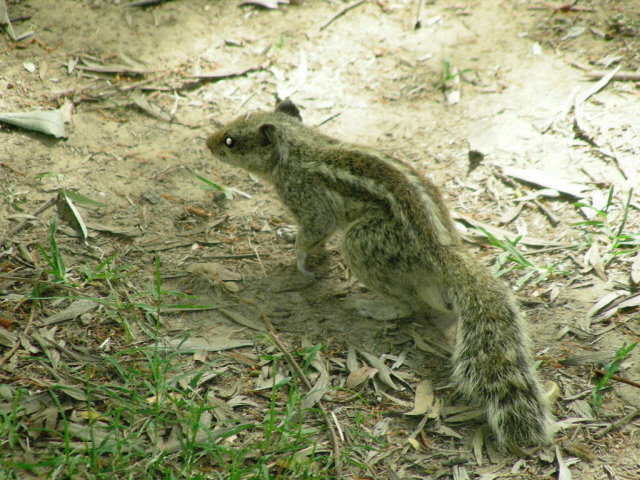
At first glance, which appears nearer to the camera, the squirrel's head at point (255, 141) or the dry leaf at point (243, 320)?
the dry leaf at point (243, 320)

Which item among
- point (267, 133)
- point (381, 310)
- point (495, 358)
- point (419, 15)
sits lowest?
point (381, 310)

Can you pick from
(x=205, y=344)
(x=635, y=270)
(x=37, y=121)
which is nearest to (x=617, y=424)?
(x=635, y=270)

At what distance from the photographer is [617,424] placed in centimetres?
366

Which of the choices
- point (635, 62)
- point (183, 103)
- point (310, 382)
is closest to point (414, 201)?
point (310, 382)

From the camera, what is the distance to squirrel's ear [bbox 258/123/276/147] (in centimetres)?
513

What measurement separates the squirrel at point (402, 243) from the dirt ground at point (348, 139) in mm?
281

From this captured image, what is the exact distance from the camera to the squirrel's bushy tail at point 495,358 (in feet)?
11.7

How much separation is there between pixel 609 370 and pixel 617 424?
1.35ft

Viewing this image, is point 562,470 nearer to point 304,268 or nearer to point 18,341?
point 304,268

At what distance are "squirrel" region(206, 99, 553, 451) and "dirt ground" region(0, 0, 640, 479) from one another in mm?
281

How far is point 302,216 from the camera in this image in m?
5.03

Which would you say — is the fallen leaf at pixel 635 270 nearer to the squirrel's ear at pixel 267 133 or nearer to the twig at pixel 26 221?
the squirrel's ear at pixel 267 133

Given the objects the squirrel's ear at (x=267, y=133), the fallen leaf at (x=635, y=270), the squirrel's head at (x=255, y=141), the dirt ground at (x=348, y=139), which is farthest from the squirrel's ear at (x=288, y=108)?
the fallen leaf at (x=635, y=270)

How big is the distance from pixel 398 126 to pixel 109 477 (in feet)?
15.4
